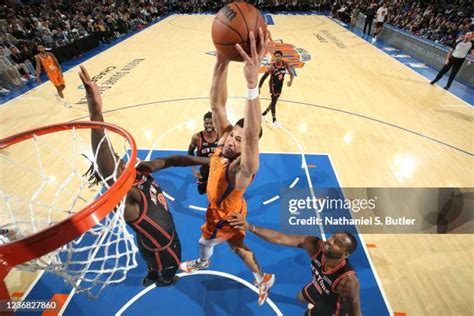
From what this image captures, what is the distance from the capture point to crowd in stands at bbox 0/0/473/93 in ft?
35.5

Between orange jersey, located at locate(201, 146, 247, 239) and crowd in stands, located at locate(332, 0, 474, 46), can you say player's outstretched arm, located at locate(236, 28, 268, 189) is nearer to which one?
orange jersey, located at locate(201, 146, 247, 239)

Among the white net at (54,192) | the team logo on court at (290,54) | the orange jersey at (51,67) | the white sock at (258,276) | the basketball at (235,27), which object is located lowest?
the team logo on court at (290,54)

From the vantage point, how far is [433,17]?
50.7ft

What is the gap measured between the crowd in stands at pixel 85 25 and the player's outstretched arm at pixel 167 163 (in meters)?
9.58

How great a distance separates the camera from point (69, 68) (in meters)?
12.0

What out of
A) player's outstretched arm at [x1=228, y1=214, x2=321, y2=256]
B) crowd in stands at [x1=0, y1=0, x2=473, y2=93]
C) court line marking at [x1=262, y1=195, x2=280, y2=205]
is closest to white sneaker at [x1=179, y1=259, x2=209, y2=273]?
player's outstretched arm at [x1=228, y1=214, x2=321, y2=256]

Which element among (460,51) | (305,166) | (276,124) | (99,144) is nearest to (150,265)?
(99,144)

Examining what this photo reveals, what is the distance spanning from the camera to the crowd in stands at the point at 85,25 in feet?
35.5

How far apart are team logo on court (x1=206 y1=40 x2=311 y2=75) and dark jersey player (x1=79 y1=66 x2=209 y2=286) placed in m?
9.58

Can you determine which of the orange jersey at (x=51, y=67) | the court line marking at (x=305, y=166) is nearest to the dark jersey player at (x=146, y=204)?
the court line marking at (x=305, y=166)

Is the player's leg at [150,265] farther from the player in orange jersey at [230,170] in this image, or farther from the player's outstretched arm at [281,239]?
the player's outstretched arm at [281,239]

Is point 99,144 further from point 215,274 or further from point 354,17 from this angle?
point 354,17

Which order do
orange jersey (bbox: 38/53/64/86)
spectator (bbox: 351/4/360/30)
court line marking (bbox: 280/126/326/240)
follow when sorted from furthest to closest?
spectator (bbox: 351/4/360/30), orange jersey (bbox: 38/53/64/86), court line marking (bbox: 280/126/326/240)

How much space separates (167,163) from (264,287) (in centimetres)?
191
